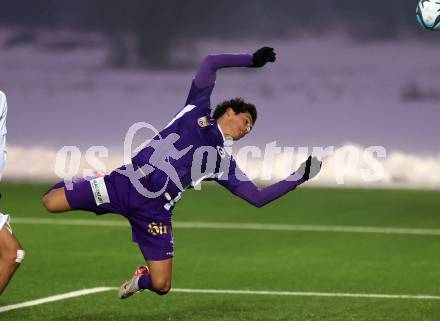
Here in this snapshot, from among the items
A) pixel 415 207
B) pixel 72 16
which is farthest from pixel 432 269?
pixel 72 16

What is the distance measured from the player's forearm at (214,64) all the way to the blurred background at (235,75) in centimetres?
1291

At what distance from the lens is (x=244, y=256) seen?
14.2 m

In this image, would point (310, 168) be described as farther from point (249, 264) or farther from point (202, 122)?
point (249, 264)

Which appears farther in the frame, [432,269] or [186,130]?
[432,269]

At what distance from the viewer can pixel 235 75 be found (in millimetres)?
24062

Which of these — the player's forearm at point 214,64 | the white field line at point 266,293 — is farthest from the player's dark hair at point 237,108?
the white field line at point 266,293

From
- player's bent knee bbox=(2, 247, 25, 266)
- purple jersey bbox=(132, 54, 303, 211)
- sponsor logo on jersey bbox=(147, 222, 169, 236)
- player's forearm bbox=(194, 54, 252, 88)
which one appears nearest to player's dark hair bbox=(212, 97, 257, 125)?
purple jersey bbox=(132, 54, 303, 211)

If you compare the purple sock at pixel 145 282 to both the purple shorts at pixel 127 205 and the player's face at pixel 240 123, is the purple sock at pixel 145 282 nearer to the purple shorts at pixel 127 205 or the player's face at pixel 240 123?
the purple shorts at pixel 127 205

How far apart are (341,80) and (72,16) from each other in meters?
5.90

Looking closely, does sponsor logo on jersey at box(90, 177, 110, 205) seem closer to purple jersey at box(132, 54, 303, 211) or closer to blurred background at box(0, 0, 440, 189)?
purple jersey at box(132, 54, 303, 211)

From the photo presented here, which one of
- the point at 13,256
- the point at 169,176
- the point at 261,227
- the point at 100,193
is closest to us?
the point at 13,256

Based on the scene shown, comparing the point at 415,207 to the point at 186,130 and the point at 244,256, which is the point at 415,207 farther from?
the point at 186,130

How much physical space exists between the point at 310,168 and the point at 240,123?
71 centimetres

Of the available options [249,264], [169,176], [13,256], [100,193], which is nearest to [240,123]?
[169,176]
